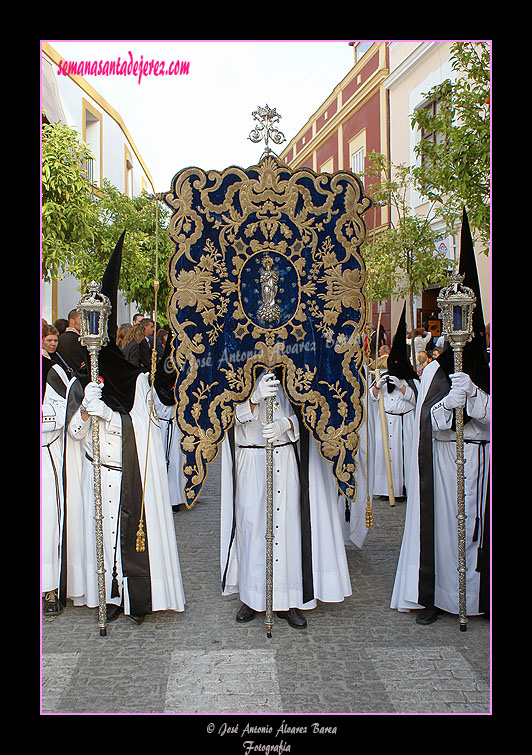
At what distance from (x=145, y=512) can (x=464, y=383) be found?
246 cm

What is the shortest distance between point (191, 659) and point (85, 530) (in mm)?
1326

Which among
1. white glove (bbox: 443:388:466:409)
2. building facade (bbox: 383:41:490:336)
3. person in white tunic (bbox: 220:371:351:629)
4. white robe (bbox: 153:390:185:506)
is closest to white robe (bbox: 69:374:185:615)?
person in white tunic (bbox: 220:371:351:629)

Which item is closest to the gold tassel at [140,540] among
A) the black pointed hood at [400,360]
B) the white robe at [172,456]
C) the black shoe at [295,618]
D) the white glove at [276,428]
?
the white glove at [276,428]

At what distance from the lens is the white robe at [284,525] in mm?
4680

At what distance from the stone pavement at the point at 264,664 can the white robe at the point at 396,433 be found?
119 inches

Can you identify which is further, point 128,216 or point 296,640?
point 128,216

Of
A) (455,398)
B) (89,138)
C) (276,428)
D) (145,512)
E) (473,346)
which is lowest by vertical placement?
(145,512)

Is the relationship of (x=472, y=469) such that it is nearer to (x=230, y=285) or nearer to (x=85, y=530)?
(x=230, y=285)

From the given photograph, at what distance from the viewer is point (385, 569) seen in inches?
226

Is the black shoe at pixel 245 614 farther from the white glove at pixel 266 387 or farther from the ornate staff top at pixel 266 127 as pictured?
the ornate staff top at pixel 266 127

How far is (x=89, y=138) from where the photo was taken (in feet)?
57.4

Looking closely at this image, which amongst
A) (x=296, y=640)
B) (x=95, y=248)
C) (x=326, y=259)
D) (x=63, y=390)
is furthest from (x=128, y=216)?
(x=296, y=640)

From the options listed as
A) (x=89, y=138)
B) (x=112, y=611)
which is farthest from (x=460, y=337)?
(x=89, y=138)

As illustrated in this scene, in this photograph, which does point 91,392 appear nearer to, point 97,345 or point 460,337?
point 97,345
